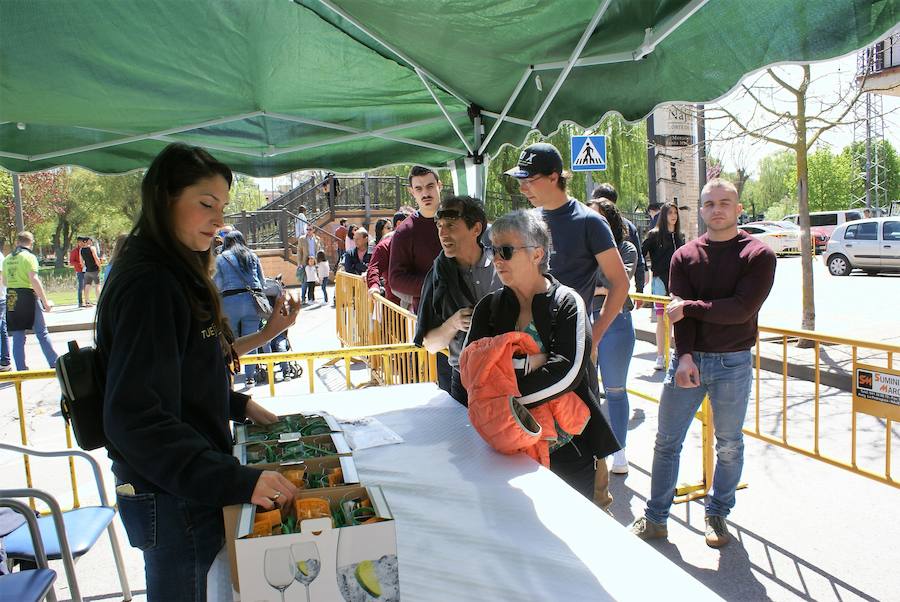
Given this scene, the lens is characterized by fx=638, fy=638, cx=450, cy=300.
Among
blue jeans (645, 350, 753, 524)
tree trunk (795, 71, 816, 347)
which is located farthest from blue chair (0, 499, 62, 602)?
tree trunk (795, 71, 816, 347)

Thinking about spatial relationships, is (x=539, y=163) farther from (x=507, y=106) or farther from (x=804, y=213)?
(x=804, y=213)

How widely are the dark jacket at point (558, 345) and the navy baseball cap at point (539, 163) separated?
4.08ft

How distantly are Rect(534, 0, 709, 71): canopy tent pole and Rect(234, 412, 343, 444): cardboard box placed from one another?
8.56ft

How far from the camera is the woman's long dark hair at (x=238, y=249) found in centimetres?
767

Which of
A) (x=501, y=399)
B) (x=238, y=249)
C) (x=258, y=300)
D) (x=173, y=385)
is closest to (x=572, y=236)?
(x=501, y=399)

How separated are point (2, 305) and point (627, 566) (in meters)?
11.4

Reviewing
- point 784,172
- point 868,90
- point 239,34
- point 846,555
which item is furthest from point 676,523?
point 784,172

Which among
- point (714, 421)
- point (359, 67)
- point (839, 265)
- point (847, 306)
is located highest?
point (359, 67)

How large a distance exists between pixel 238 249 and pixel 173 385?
6.45 metres

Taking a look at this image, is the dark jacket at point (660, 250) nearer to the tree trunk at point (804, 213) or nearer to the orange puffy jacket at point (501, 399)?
the tree trunk at point (804, 213)

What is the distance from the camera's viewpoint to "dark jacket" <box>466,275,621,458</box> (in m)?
2.28

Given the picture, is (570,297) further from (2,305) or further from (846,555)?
(2,305)

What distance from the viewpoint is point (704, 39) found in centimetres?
345

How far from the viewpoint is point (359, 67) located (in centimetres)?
480
